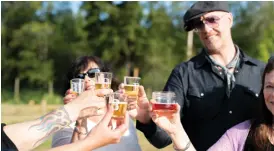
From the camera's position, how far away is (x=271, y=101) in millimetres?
3037

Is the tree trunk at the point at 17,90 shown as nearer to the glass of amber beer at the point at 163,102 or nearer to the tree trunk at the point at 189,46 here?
the tree trunk at the point at 189,46

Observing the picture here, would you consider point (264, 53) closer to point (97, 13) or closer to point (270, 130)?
point (97, 13)

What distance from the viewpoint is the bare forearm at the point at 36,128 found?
254cm

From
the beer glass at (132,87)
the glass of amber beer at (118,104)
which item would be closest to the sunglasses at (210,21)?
the beer glass at (132,87)

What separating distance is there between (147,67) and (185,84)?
31776 mm

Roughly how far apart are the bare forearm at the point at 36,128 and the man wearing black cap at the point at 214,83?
1341mm

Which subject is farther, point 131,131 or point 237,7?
point 237,7

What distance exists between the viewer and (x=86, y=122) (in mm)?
3316

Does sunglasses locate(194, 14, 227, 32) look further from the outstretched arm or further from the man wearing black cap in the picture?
the outstretched arm

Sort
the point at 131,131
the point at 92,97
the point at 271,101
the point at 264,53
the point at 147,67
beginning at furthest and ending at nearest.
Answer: the point at 147,67, the point at 264,53, the point at 131,131, the point at 271,101, the point at 92,97

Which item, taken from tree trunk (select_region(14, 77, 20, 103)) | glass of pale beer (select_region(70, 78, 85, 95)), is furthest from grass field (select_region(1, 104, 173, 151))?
tree trunk (select_region(14, 77, 20, 103))

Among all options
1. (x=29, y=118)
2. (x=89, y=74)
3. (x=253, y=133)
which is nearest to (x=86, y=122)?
(x=89, y=74)

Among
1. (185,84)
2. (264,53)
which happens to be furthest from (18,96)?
(185,84)

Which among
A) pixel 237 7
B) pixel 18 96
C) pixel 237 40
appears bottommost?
pixel 18 96
